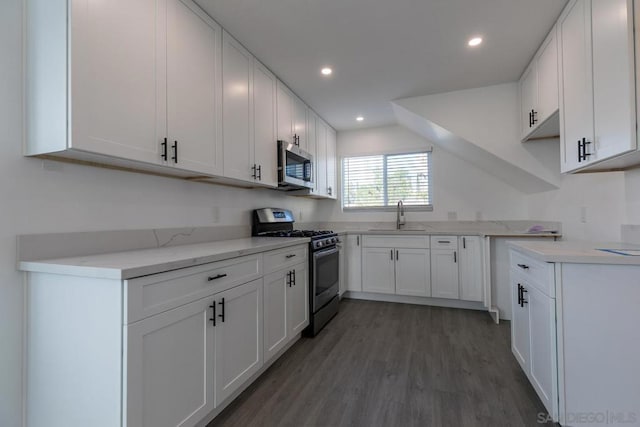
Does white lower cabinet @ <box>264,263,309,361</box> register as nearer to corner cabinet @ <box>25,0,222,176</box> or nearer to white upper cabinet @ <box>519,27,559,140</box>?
corner cabinet @ <box>25,0,222,176</box>

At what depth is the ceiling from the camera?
191 cm

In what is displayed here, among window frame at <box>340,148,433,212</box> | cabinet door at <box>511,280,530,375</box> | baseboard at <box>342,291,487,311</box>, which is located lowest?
baseboard at <box>342,291,487,311</box>

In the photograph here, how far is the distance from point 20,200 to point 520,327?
2.88 m

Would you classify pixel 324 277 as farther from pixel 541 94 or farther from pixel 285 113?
pixel 541 94

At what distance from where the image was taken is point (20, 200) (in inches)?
49.8

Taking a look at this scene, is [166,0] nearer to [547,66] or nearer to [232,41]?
[232,41]

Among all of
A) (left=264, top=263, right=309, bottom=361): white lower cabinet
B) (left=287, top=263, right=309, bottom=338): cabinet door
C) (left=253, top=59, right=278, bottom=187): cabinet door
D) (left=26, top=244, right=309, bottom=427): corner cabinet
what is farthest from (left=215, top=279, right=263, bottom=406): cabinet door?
(left=253, top=59, right=278, bottom=187): cabinet door

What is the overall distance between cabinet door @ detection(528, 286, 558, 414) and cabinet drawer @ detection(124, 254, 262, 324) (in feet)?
5.44

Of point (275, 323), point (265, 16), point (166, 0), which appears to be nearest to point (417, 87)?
point (265, 16)

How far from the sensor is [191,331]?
1360 mm

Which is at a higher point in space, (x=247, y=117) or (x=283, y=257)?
(x=247, y=117)

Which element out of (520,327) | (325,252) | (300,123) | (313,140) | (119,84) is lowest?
(520,327)

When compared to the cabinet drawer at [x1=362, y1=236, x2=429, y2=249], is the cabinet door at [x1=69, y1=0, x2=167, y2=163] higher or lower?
higher

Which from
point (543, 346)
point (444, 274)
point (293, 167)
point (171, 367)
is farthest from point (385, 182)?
point (171, 367)
